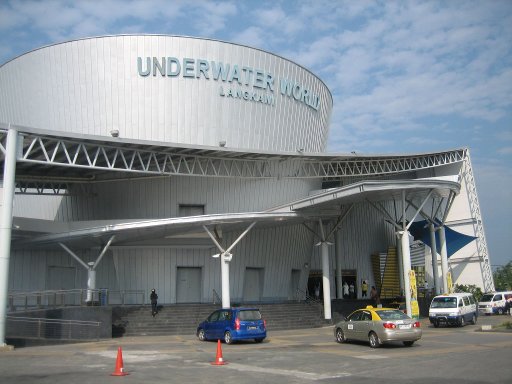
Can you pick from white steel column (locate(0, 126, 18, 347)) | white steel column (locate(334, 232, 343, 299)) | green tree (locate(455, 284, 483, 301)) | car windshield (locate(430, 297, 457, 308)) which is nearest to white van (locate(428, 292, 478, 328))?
car windshield (locate(430, 297, 457, 308))

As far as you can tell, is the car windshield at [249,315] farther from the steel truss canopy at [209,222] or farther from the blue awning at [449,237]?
the blue awning at [449,237]

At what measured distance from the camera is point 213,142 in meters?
34.3

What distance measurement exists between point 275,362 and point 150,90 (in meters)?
22.3

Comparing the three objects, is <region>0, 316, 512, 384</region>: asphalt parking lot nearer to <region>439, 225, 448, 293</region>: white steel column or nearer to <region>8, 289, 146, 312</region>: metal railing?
<region>8, 289, 146, 312</region>: metal railing

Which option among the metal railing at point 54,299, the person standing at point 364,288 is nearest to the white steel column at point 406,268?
the person standing at point 364,288

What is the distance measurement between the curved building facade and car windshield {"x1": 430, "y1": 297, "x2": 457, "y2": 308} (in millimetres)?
14825

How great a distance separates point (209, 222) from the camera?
2877cm

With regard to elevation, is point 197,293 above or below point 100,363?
above

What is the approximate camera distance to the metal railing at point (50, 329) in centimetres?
2209

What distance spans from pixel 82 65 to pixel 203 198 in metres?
11.0

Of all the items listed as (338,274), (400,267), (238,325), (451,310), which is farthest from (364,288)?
(238,325)

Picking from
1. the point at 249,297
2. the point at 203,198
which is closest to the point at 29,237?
the point at 203,198

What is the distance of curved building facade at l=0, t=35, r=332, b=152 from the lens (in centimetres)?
3316

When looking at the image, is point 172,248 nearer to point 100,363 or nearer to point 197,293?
point 197,293
